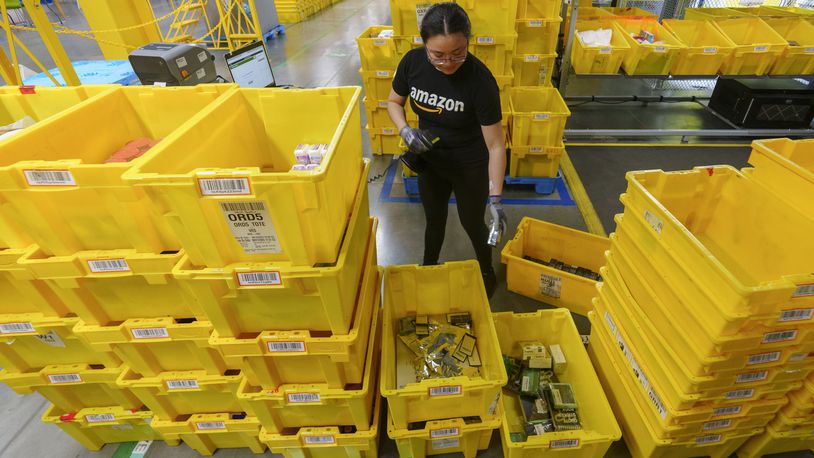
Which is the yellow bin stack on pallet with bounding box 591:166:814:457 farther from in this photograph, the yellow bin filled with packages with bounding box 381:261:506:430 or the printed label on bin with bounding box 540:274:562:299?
the yellow bin filled with packages with bounding box 381:261:506:430

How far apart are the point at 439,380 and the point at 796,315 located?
4.54ft

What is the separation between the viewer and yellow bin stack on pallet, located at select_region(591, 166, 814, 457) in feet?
4.60

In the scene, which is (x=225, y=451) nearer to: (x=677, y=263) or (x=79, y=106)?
(x=79, y=106)

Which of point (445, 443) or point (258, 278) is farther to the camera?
point (445, 443)

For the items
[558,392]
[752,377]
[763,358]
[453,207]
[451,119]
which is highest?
[451,119]

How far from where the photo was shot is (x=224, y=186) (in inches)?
45.9

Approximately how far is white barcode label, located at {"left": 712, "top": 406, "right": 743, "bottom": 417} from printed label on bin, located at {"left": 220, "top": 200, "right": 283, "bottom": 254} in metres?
2.02

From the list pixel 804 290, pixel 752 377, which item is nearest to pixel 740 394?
pixel 752 377

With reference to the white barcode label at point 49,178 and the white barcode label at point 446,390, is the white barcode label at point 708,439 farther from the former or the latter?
the white barcode label at point 49,178

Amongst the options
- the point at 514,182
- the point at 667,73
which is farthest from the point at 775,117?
the point at 514,182

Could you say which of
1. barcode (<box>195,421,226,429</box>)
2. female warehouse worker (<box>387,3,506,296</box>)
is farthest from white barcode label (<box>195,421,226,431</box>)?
female warehouse worker (<box>387,3,506,296</box>)

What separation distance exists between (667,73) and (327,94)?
15.6ft

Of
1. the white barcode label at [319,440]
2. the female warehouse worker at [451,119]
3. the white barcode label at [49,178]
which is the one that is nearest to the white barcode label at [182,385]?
the white barcode label at [319,440]

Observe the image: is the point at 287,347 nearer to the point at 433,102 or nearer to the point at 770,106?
the point at 433,102
